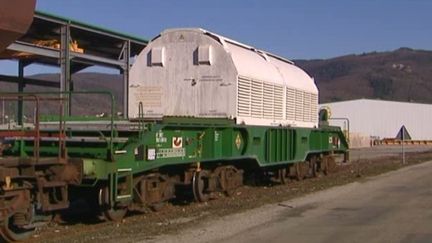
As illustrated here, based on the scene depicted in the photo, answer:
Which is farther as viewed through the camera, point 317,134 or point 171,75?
point 317,134

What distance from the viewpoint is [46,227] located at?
1338 cm

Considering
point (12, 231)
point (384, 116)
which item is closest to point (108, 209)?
point (12, 231)

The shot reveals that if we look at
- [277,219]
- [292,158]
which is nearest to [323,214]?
[277,219]

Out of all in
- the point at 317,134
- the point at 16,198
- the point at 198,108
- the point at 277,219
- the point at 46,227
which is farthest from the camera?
the point at 317,134

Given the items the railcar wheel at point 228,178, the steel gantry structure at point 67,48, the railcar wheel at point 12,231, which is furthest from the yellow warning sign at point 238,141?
the steel gantry structure at point 67,48

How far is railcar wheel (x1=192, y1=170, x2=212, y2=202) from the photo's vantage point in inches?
671

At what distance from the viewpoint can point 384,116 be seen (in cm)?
9938

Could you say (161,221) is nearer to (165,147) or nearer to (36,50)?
(165,147)

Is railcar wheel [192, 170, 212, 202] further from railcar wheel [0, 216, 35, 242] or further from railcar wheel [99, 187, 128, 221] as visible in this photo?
railcar wheel [0, 216, 35, 242]

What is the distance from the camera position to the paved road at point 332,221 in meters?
12.0

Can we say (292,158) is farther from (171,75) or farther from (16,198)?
(16,198)

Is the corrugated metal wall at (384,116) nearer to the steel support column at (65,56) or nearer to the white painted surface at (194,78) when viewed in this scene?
the steel support column at (65,56)

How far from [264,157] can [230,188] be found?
192cm

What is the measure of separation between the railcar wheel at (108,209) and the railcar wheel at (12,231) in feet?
6.76
